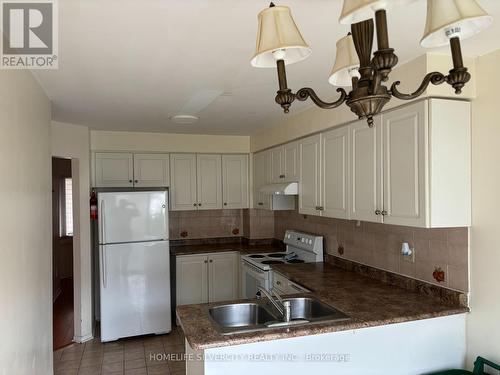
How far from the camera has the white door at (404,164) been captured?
A: 2.10 meters

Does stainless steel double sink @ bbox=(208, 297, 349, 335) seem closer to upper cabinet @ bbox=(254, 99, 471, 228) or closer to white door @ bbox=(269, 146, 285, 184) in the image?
upper cabinet @ bbox=(254, 99, 471, 228)

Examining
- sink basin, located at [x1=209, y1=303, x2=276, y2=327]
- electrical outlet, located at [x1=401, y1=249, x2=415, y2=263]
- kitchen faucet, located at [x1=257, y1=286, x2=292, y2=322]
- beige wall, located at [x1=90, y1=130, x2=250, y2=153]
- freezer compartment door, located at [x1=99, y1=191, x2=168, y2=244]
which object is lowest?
sink basin, located at [x1=209, y1=303, x2=276, y2=327]

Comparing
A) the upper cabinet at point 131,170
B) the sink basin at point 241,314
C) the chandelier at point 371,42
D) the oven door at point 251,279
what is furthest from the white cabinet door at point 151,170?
the chandelier at point 371,42

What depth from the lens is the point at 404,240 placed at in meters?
2.67

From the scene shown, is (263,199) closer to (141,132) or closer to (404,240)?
(141,132)

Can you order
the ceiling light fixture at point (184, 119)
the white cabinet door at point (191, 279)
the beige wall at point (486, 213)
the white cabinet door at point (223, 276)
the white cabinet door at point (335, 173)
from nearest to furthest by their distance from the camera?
the beige wall at point (486, 213), the white cabinet door at point (335, 173), the ceiling light fixture at point (184, 119), the white cabinet door at point (191, 279), the white cabinet door at point (223, 276)

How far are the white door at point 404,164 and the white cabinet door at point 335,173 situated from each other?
1.52 feet

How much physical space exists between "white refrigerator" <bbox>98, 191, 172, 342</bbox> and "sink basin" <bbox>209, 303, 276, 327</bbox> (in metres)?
2.04

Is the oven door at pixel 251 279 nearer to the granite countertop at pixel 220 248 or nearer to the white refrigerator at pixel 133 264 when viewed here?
the granite countertop at pixel 220 248

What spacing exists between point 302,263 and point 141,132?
2462 mm

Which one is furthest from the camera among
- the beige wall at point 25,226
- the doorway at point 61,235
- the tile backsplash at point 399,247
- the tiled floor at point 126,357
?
the doorway at point 61,235

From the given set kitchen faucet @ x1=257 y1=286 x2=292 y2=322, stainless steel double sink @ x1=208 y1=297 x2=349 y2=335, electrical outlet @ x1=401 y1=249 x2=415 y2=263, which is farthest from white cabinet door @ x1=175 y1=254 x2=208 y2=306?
electrical outlet @ x1=401 y1=249 x2=415 y2=263

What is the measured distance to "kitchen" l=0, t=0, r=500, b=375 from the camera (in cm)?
150

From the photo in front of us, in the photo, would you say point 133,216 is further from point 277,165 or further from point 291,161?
point 291,161
